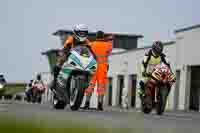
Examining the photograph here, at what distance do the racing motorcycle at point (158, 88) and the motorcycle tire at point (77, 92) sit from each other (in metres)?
1.73

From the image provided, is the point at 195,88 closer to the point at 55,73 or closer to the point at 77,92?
the point at 55,73

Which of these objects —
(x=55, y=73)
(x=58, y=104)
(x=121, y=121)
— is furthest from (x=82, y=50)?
(x=121, y=121)

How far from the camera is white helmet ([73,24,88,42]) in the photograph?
1419 centimetres

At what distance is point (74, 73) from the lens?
1402 centimetres

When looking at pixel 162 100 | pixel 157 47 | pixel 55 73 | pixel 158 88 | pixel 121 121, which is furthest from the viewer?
pixel 157 47

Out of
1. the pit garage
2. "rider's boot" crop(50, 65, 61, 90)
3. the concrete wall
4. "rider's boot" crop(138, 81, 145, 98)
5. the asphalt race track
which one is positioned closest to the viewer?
the asphalt race track

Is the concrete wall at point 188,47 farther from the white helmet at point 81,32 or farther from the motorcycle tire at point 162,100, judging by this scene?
the white helmet at point 81,32

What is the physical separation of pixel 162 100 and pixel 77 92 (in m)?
1.91

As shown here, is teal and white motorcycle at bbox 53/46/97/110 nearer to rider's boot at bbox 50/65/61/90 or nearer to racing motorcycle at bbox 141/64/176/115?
rider's boot at bbox 50/65/61/90

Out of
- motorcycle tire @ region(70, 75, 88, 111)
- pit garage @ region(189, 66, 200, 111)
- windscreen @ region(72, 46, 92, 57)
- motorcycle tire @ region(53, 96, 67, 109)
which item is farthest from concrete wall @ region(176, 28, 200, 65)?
motorcycle tire @ region(70, 75, 88, 111)

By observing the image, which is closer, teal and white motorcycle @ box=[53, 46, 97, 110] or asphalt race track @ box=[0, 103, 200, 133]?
asphalt race track @ box=[0, 103, 200, 133]

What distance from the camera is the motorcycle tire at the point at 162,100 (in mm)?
14242

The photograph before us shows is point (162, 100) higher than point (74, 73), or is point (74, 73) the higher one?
point (74, 73)

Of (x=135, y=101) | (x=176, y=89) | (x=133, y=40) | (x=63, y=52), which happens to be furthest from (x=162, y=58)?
(x=133, y=40)
